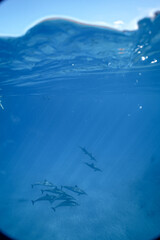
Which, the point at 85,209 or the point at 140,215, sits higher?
the point at 140,215

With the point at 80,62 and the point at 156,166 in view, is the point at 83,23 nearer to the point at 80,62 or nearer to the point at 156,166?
the point at 80,62

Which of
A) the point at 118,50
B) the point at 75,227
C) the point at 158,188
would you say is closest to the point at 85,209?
the point at 75,227

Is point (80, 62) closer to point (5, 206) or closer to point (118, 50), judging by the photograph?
point (118, 50)

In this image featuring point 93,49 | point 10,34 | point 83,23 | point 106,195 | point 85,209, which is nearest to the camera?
point 83,23

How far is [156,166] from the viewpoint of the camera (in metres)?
25.5

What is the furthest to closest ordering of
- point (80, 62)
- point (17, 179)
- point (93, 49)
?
point (17, 179)
point (80, 62)
point (93, 49)

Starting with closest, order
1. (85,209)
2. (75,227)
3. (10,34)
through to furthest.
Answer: (10,34), (75,227), (85,209)

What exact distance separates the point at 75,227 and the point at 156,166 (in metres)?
16.8

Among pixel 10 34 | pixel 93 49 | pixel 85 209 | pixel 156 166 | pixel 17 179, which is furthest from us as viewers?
pixel 17 179

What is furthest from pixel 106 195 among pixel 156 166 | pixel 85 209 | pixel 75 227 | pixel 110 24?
pixel 110 24

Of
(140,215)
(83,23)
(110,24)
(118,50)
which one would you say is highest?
(118,50)

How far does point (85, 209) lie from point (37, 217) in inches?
185

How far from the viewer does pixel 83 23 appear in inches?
441

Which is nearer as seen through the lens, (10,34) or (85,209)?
(10,34)
